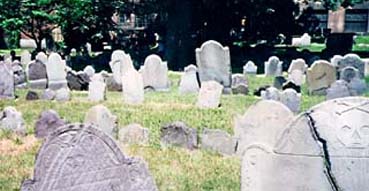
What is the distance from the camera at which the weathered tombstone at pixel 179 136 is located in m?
10.6

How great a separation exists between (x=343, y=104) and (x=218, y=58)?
36.4 feet

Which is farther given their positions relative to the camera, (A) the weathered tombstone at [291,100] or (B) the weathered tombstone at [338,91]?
(B) the weathered tombstone at [338,91]

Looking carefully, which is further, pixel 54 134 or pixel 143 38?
pixel 143 38

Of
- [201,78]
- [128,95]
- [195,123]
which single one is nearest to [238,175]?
[195,123]

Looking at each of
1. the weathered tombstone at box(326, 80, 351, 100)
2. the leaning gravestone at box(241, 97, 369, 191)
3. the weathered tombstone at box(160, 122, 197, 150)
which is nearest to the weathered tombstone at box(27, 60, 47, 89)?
the weathered tombstone at box(326, 80, 351, 100)

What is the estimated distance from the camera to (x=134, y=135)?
10875mm

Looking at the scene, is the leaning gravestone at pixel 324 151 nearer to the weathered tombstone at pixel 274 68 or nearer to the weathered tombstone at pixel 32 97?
the weathered tombstone at pixel 32 97

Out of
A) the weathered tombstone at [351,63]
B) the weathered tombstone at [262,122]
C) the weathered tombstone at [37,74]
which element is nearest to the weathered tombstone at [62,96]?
the weathered tombstone at [37,74]

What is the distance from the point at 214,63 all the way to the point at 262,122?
27.4ft

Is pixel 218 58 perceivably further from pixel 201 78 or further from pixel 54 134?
pixel 54 134

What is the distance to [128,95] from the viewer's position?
1576 centimetres

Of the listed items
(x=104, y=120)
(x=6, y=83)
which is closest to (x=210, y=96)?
(x=104, y=120)

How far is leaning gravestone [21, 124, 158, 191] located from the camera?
647 cm

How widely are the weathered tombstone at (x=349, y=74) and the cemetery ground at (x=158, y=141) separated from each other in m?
0.92
